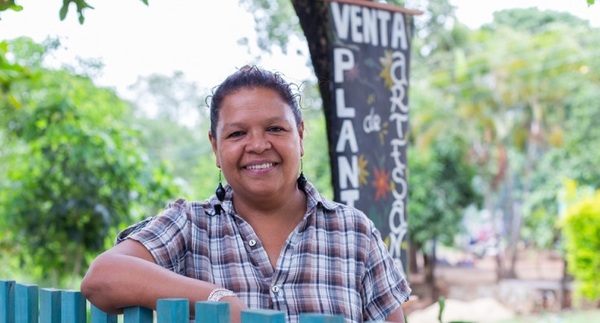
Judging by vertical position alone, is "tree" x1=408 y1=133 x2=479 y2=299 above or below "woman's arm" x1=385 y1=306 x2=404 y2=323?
above

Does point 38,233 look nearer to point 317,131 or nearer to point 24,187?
point 24,187

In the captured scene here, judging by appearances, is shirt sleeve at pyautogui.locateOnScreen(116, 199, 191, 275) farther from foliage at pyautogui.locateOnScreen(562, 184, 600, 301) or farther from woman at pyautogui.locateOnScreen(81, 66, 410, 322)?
foliage at pyautogui.locateOnScreen(562, 184, 600, 301)

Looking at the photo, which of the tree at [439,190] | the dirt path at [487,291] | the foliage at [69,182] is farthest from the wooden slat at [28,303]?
the tree at [439,190]

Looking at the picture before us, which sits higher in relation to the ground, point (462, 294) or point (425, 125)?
point (425, 125)

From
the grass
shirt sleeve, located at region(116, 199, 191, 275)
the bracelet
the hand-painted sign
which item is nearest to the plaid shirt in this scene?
shirt sleeve, located at region(116, 199, 191, 275)

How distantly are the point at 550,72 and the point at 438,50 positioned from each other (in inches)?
103

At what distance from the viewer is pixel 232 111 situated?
1.66 metres

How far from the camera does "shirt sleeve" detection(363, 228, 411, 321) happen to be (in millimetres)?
1729

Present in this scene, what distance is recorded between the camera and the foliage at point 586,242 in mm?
10469

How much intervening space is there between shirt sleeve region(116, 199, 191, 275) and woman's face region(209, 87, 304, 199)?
13 centimetres

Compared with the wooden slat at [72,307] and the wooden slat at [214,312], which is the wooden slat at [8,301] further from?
the wooden slat at [214,312]

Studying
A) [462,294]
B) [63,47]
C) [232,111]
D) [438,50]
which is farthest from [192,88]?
[232,111]

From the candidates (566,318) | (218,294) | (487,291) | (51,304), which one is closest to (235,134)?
(218,294)

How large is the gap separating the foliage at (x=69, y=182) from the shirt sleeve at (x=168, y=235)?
15.8 feet
